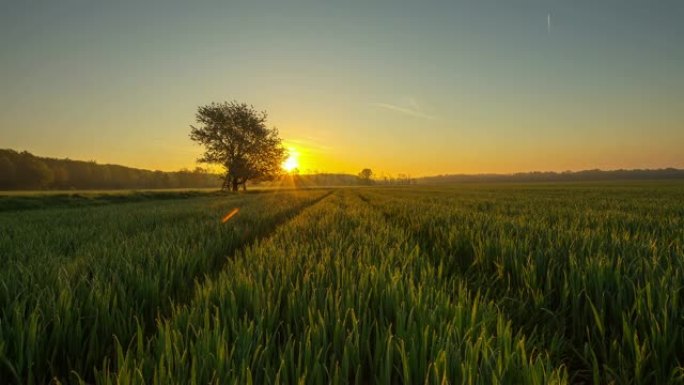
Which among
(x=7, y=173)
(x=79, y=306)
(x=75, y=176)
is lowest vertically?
(x=79, y=306)

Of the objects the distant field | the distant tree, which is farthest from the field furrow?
the distant tree

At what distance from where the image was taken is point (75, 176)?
12569 cm

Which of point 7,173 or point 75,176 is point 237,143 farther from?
point 75,176

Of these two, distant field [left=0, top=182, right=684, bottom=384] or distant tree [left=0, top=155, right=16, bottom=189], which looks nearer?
distant field [left=0, top=182, right=684, bottom=384]

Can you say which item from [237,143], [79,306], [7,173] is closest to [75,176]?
[7,173]

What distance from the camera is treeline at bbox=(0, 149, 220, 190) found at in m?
88.1

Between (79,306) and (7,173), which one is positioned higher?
(7,173)

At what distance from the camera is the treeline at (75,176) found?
88.1 metres

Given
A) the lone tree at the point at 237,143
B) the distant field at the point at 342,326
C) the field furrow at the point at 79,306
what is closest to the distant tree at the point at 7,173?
the lone tree at the point at 237,143

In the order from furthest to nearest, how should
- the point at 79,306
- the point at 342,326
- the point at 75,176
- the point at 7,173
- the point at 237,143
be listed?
the point at 75,176
the point at 7,173
the point at 237,143
the point at 79,306
the point at 342,326

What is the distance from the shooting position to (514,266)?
3523 millimetres

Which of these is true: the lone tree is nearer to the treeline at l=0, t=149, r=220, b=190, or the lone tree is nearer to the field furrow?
the treeline at l=0, t=149, r=220, b=190

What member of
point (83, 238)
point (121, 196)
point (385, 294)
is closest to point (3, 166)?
point (121, 196)

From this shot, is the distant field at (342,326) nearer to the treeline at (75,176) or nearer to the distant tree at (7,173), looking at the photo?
the treeline at (75,176)
